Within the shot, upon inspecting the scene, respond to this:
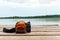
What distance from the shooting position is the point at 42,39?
1026mm

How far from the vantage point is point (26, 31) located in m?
1.35

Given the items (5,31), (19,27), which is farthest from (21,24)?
(5,31)

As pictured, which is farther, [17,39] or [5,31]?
[5,31]

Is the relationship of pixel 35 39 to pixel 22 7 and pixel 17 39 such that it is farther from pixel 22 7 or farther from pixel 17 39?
pixel 22 7

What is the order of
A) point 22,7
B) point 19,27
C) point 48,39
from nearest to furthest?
point 48,39, point 19,27, point 22,7

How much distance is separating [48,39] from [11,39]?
0.69 feet

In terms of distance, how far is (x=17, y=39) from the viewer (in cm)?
103

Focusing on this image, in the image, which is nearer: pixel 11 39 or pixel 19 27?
pixel 11 39

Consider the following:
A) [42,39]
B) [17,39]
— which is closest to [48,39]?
[42,39]

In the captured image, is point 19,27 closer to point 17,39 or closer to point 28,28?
point 28,28

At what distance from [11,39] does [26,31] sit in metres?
0.33

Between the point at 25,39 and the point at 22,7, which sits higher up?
the point at 22,7

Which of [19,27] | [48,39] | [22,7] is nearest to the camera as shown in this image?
[48,39]

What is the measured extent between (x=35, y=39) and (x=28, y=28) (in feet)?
1.14
